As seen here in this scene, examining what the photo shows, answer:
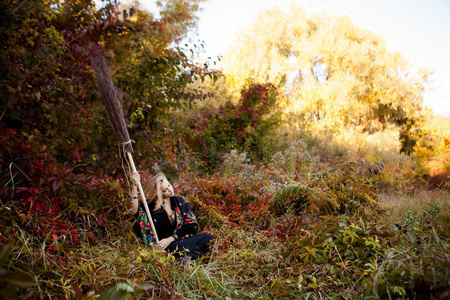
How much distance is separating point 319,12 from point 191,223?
680 inches

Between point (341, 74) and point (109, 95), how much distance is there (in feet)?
48.3

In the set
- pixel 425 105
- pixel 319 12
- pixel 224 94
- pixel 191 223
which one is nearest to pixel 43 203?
pixel 191 223

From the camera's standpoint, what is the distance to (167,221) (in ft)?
10.4

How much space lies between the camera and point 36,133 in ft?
7.50

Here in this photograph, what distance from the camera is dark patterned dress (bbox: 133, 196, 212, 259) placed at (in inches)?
114

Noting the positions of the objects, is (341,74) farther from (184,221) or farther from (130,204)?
(130,204)

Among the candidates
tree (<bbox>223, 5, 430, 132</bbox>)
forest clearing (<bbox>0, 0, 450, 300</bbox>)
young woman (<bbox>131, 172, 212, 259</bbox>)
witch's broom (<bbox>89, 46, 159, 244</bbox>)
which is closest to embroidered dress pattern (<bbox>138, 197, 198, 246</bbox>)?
young woman (<bbox>131, 172, 212, 259</bbox>)

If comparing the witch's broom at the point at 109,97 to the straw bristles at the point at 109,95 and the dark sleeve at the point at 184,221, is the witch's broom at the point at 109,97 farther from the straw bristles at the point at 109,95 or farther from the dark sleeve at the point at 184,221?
the dark sleeve at the point at 184,221

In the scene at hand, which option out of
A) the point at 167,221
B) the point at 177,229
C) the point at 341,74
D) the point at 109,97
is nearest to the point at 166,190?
the point at 167,221

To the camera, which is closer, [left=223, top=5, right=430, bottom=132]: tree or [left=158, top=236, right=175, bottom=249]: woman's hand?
[left=158, top=236, right=175, bottom=249]: woman's hand

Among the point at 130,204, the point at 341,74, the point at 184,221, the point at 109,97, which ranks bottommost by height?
the point at 184,221

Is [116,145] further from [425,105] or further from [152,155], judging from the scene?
[425,105]

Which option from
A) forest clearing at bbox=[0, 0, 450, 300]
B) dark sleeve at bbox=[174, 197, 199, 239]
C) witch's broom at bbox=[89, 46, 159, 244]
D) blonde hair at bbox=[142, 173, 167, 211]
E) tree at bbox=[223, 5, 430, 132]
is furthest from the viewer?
tree at bbox=[223, 5, 430, 132]

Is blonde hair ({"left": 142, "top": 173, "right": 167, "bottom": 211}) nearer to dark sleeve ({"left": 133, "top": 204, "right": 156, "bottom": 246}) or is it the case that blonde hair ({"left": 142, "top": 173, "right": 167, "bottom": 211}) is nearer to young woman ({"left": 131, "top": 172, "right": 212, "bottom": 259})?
young woman ({"left": 131, "top": 172, "right": 212, "bottom": 259})
